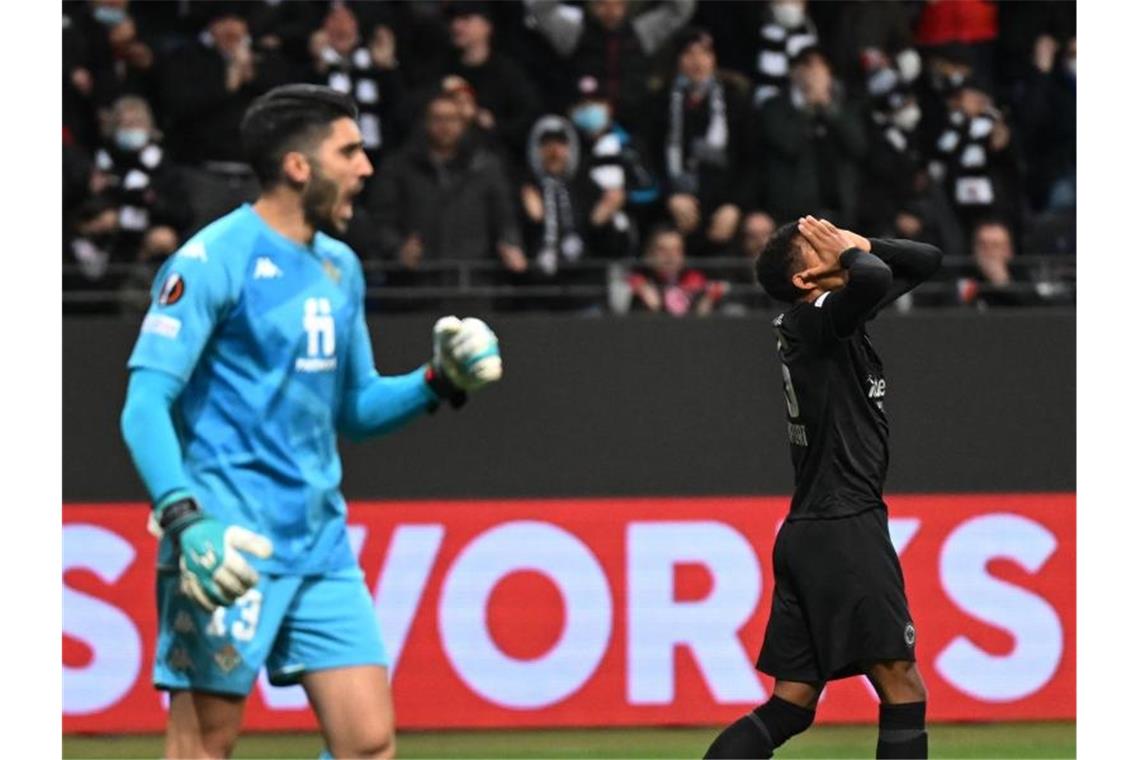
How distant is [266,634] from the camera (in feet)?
17.9

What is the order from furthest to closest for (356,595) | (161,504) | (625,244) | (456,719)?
(625,244)
(456,719)
(356,595)
(161,504)

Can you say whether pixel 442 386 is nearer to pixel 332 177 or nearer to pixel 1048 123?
pixel 332 177

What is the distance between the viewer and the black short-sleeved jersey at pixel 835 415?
636cm

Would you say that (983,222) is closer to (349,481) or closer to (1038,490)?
(1038,490)

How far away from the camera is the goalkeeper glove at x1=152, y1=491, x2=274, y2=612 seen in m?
5.15

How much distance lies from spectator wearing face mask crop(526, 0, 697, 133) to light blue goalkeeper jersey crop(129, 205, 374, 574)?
6129 mm

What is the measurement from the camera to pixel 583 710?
10359mm

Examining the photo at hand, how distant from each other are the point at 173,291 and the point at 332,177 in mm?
548

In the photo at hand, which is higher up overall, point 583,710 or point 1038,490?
point 1038,490

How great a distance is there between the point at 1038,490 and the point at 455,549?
9.54 feet

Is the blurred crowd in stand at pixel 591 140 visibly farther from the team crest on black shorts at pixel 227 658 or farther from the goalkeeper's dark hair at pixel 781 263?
the team crest on black shorts at pixel 227 658

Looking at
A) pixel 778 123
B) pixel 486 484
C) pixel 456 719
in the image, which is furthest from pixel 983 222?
pixel 456 719

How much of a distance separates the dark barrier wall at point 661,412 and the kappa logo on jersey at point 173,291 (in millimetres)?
5204

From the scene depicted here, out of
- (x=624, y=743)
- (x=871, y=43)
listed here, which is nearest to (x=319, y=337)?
(x=624, y=743)
